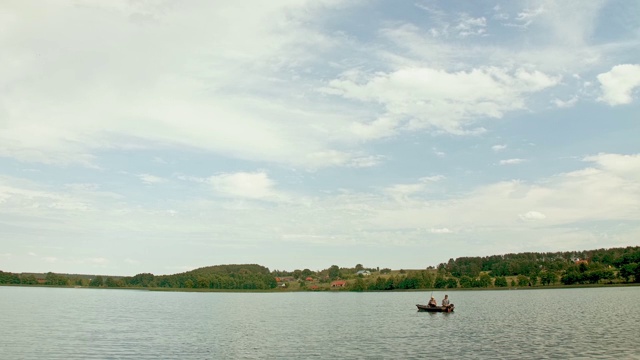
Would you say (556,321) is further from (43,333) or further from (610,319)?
(43,333)

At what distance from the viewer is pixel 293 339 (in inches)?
2704

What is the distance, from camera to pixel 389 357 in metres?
51.7

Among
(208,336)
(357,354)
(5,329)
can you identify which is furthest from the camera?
(5,329)

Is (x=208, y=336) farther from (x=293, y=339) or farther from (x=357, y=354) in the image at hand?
(x=357, y=354)

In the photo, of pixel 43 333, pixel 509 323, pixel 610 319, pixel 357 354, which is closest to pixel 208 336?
pixel 43 333

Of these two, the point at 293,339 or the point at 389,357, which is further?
the point at 293,339

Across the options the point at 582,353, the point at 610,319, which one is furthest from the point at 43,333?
the point at 610,319

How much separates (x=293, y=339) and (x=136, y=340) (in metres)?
20.0

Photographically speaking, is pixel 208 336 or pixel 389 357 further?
pixel 208 336

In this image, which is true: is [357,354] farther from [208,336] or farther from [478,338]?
[208,336]

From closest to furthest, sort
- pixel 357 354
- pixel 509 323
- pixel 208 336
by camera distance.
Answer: pixel 357 354 < pixel 208 336 < pixel 509 323

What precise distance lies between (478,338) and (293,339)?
23.1m

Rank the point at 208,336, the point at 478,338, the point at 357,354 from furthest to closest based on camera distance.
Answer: the point at 208,336 → the point at 478,338 → the point at 357,354

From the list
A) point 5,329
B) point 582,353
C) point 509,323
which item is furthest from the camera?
point 509,323
